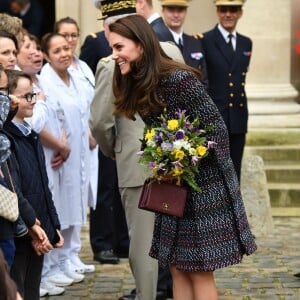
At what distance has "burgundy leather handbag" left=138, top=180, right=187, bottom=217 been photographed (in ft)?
20.2

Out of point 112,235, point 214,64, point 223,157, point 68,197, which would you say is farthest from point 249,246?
point 214,64

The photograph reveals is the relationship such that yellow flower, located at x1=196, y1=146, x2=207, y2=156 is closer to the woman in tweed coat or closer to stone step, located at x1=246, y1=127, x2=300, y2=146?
the woman in tweed coat

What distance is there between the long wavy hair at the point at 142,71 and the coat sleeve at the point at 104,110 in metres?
0.93

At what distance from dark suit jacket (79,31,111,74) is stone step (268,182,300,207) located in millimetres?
2899

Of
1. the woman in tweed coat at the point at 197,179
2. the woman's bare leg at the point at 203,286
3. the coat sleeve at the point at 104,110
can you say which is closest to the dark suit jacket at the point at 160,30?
the coat sleeve at the point at 104,110

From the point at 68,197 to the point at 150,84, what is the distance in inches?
115

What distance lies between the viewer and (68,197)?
29.6 feet

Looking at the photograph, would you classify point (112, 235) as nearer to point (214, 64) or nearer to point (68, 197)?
point (68, 197)

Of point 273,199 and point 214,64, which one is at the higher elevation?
point 214,64

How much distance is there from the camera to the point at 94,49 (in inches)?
400

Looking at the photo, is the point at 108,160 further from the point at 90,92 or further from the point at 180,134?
the point at 180,134

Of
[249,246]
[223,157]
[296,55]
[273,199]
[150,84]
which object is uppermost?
[150,84]

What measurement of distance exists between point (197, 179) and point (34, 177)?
3.08 ft

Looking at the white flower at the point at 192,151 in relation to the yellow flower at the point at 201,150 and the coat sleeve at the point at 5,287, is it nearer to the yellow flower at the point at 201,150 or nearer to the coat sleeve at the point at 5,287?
the yellow flower at the point at 201,150
